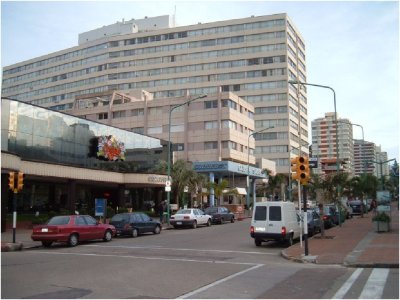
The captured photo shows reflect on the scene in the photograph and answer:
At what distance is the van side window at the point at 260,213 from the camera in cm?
2108

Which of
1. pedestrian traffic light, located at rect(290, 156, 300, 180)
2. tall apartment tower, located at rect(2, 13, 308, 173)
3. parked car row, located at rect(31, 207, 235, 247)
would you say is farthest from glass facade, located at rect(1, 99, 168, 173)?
tall apartment tower, located at rect(2, 13, 308, 173)

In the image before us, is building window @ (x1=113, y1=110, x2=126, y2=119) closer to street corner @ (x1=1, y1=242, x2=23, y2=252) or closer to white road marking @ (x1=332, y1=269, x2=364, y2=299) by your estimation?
street corner @ (x1=1, y1=242, x2=23, y2=252)

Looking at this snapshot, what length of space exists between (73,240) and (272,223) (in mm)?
9146

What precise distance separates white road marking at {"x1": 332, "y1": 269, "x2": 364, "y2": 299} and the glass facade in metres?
24.4

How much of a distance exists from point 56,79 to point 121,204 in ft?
275

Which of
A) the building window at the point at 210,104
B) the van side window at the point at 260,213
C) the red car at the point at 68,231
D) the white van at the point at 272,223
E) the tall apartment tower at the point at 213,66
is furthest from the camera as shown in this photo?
the tall apartment tower at the point at 213,66

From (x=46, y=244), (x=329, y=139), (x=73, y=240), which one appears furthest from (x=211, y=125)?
(x=329, y=139)

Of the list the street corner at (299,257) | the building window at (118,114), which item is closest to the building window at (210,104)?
the building window at (118,114)

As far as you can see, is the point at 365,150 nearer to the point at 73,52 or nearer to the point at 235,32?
the point at 235,32

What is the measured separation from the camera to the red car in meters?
20.8

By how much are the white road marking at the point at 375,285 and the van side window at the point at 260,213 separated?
26.8ft

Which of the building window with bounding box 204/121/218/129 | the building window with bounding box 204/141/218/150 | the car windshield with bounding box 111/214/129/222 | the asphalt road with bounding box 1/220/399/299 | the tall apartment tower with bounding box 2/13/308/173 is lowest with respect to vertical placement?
the asphalt road with bounding box 1/220/399/299

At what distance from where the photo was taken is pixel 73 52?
114438 millimetres

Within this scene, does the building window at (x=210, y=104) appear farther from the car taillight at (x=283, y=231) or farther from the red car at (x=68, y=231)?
the car taillight at (x=283, y=231)
